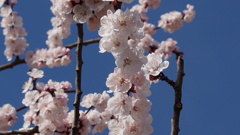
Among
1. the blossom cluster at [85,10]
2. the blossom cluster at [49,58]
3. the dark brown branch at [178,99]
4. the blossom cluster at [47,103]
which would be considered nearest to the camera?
the dark brown branch at [178,99]

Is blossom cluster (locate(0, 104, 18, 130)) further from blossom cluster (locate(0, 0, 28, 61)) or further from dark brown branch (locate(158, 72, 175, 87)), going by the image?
dark brown branch (locate(158, 72, 175, 87))

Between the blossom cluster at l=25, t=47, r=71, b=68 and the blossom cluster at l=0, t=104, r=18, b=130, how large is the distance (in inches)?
58.8

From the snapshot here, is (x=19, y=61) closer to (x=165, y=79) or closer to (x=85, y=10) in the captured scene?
(x=85, y=10)

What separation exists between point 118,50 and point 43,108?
2.40 meters

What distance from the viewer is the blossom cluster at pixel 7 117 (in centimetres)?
556

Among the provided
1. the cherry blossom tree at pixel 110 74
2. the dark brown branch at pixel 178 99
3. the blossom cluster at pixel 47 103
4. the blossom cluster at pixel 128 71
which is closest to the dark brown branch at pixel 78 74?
the cherry blossom tree at pixel 110 74

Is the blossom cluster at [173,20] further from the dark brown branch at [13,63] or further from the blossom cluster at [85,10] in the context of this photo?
the blossom cluster at [85,10]

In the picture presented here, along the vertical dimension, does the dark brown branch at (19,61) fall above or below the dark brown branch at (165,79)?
above

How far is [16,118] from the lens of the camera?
18.3ft

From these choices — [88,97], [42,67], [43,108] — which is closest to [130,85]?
[43,108]

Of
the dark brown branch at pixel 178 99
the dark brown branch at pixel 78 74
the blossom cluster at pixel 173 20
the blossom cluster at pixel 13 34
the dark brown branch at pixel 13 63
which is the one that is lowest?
the dark brown branch at pixel 178 99

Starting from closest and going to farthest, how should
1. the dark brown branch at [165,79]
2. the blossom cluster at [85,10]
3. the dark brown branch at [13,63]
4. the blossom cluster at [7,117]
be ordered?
the dark brown branch at [165,79] → the blossom cluster at [85,10] → the blossom cluster at [7,117] → the dark brown branch at [13,63]

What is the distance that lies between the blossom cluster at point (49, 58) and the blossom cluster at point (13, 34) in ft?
1.05

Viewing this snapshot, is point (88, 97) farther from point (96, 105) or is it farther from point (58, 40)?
point (58, 40)
